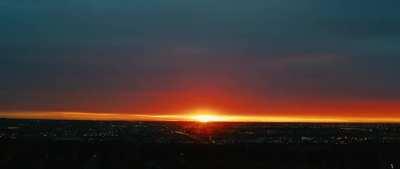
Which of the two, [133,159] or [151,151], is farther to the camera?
[151,151]

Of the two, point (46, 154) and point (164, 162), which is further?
point (46, 154)

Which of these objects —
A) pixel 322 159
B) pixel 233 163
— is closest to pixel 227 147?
pixel 322 159

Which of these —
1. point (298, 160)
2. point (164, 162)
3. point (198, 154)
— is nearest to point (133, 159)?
point (164, 162)

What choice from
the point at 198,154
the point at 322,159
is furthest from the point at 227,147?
the point at 322,159

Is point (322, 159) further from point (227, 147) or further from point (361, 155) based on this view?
point (227, 147)

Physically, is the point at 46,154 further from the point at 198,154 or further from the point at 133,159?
the point at 198,154

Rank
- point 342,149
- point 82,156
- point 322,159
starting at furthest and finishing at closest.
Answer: point 342,149 → point 322,159 → point 82,156

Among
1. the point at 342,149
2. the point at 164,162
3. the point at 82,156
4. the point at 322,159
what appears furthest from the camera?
the point at 342,149

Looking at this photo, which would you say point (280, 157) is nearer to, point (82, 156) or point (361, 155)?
point (361, 155)

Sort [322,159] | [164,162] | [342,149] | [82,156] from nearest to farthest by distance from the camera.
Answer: [164,162], [82,156], [322,159], [342,149]
